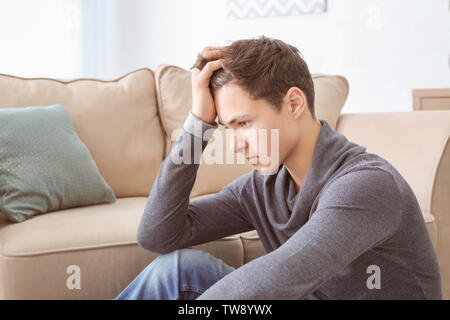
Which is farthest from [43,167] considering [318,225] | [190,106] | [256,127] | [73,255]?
[318,225]

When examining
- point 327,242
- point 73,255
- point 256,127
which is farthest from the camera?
point 73,255

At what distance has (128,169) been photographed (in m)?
1.97

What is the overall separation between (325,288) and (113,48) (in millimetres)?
3000

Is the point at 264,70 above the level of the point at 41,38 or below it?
below

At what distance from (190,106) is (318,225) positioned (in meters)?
1.30

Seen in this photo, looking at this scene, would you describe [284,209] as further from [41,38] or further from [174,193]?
[41,38]

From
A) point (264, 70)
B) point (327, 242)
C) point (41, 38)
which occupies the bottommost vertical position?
point (327, 242)

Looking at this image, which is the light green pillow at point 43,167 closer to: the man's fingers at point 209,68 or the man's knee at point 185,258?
the man's knee at point 185,258

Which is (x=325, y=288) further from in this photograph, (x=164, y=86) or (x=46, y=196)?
(x=164, y=86)

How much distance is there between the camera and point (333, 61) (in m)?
3.22

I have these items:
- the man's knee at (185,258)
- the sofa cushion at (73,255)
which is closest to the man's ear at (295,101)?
the man's knee at (185,258)

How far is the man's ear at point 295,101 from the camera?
102cm

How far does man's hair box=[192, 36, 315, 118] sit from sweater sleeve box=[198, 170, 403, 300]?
245 millimetres
